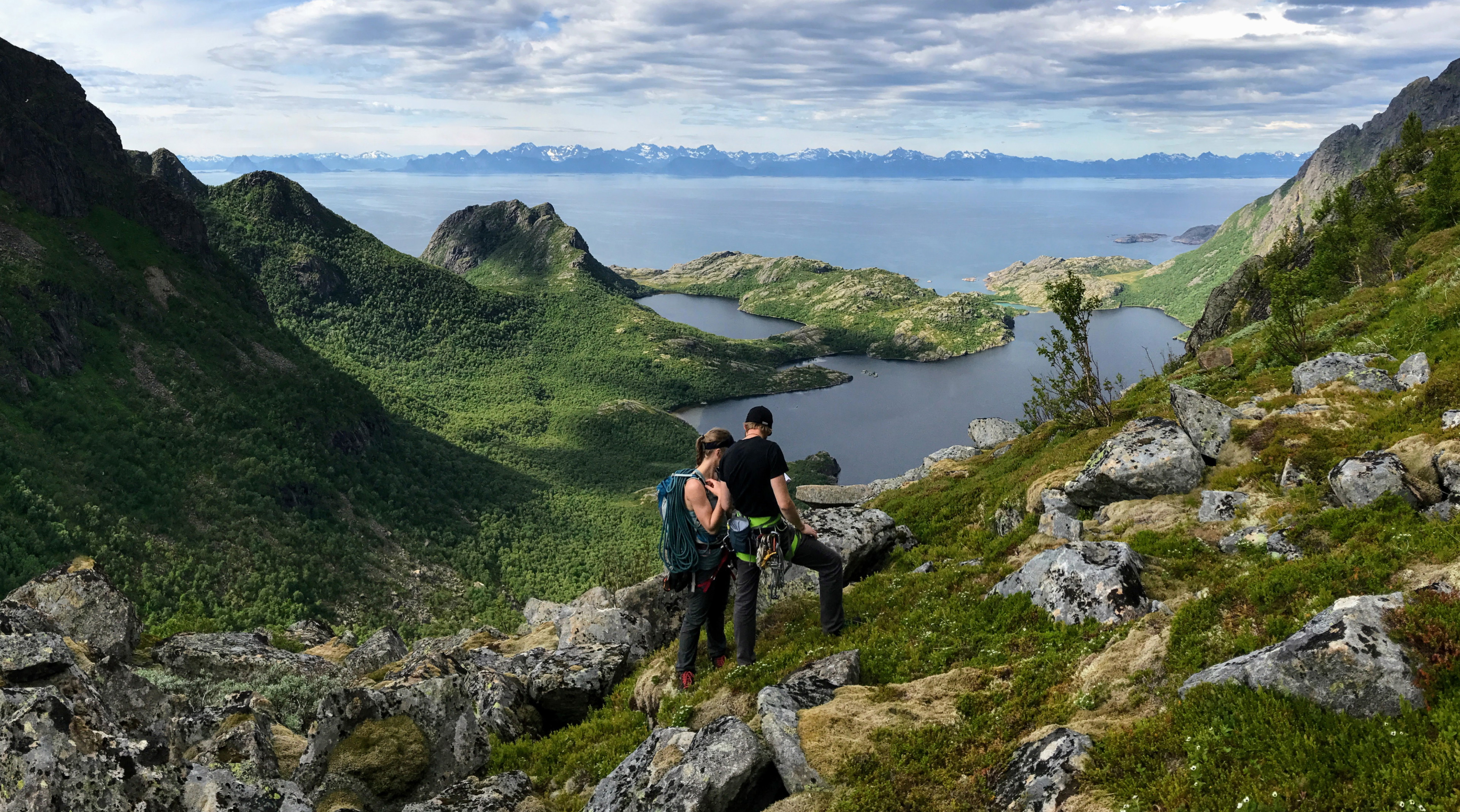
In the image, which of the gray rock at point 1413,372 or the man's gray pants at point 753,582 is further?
the gray rock at point 1413,372

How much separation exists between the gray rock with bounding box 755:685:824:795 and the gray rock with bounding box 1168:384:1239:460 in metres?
Result: 15.1

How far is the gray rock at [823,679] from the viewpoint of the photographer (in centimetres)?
1154

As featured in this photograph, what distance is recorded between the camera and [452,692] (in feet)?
49.7

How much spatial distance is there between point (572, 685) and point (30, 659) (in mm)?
10639

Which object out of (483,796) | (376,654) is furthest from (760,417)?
→ (376,654)

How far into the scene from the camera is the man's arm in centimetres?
1267

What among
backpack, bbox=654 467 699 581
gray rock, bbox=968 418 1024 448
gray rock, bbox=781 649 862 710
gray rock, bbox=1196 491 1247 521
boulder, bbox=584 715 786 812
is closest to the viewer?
boulder, bbox=584 715 786 812

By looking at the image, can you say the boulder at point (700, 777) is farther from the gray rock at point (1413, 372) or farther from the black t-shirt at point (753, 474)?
the gray rock at point (1413, 372)

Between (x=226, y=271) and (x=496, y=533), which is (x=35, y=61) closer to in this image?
(x=226, y=271)

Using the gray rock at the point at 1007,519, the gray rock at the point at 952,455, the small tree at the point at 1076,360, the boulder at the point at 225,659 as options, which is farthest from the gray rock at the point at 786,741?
the gray rock at the point at 952,455

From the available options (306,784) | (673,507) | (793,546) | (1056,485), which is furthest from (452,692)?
(1056,485)

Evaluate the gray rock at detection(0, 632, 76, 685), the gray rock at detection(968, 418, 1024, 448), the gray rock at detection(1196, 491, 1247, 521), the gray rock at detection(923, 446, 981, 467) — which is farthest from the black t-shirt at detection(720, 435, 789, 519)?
the gray rock at detection(968, 418, 1024, 448)

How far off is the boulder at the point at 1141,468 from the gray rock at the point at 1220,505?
2083mm

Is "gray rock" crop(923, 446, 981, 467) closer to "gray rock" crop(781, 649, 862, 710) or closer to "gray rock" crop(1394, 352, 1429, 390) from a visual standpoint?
"gray rock" crop(1394, 352, 1429, 390)
